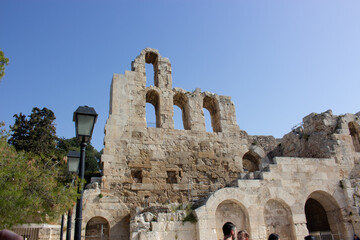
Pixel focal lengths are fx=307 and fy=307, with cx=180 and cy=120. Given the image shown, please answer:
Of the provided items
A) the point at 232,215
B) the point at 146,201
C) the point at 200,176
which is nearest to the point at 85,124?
the point at 146,201

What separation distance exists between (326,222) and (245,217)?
15.3 ft

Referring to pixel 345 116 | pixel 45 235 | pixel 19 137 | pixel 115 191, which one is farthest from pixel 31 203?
pixel 19 137

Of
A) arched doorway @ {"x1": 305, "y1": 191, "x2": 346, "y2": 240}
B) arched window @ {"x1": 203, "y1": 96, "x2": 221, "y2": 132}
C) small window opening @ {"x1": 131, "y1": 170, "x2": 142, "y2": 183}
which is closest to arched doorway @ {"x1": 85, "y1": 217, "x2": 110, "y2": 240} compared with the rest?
small window opening @ {"x1": 131, "y1": 170, "x2": 142, "y2": 183}

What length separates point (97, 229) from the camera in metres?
11.8

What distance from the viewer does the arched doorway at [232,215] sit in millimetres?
12102

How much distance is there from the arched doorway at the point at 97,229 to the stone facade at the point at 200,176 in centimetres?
4

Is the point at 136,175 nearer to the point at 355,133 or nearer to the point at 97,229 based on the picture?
the point at 97,229

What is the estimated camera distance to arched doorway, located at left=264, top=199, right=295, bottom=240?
41.0 feet

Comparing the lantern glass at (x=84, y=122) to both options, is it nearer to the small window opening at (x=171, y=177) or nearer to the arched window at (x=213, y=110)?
the small window opening at (x=171, y=177)

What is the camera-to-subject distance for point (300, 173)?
44.2ft

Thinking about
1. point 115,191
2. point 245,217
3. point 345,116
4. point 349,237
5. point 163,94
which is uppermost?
point 163,94

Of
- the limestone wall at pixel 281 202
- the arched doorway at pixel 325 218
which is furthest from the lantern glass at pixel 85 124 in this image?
the arched doorway at pixel 325 218

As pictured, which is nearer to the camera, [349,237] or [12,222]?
[12,222]

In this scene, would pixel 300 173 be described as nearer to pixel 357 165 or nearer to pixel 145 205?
pixel 357 165
